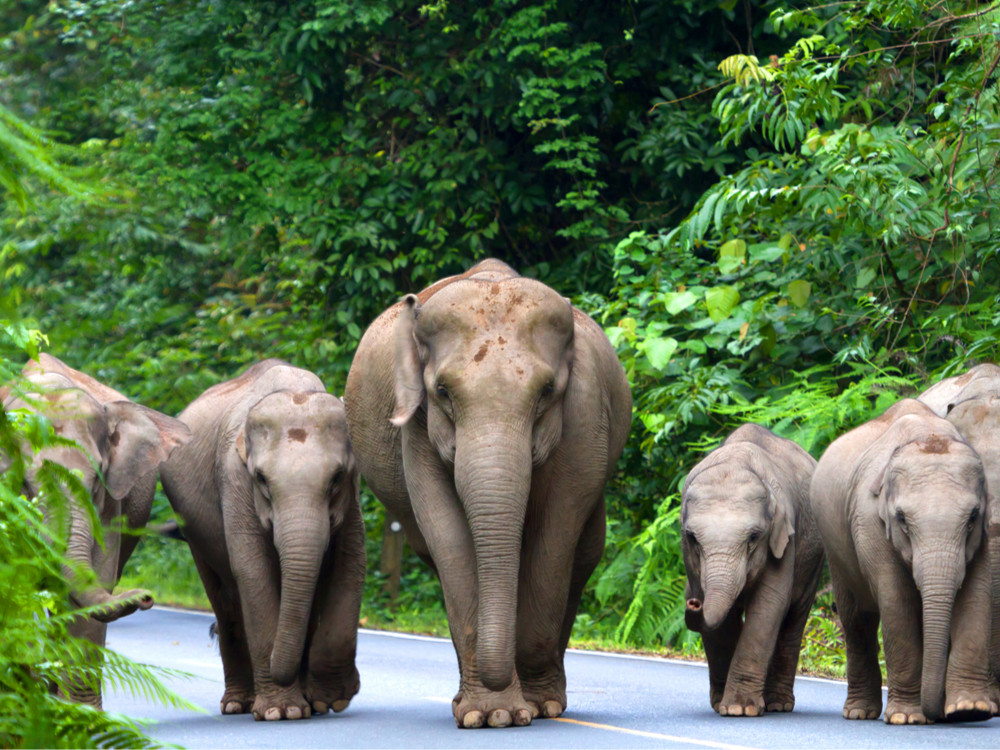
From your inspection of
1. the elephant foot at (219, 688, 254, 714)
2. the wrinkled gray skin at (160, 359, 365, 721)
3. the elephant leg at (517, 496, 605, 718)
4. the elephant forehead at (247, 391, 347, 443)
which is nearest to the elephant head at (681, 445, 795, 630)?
the elephant leg at (517, 496, 605, 718)

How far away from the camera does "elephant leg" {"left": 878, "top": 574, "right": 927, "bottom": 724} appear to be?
8047 millimetres

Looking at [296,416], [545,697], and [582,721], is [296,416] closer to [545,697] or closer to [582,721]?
[545,697]

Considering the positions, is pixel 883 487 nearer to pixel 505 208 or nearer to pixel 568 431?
pixel 568 431

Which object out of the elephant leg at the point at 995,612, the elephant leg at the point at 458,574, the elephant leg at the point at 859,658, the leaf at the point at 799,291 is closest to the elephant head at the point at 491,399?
the elephant leg at the point at 458,574

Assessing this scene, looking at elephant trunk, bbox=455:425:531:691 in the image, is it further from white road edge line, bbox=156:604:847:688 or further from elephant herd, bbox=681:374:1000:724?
white road edge line, bbox=156:604:847:688

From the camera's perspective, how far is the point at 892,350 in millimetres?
14188

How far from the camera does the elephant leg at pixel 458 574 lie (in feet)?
24.2

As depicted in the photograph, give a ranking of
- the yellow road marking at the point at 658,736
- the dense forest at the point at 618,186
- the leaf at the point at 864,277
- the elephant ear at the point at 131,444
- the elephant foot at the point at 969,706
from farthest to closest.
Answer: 1. the leaf at the point at 864,277
2. the dense forest at the point at 618,186
3. the elephant ear at the point at 131,444
4. the elephant foot at the point at 969,706
5. the yellow road marking at the point at 658,736

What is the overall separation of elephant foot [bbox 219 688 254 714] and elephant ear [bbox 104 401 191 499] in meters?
1.52

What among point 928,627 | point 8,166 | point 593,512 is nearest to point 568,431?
point 593,512

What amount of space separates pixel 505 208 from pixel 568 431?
11.3m

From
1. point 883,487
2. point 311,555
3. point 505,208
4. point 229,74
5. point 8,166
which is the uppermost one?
point 229,74

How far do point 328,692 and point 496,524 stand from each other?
2239 mm

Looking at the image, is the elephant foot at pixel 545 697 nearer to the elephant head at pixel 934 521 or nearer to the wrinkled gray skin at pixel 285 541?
the wrinkled gray skin at pixel 285 541
